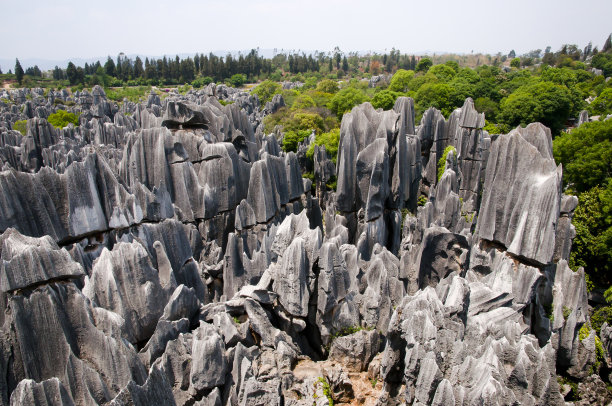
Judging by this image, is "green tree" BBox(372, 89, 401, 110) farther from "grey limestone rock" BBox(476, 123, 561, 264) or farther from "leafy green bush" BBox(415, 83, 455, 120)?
"grey limestone rock" BBox(476, 123, 561, 264)

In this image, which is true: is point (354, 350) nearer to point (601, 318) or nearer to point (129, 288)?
point (129, 288)

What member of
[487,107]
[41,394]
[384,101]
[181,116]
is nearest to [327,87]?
[384,101]

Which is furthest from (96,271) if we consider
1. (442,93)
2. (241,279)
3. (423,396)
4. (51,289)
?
(442,93)

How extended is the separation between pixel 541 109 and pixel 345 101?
20782mm

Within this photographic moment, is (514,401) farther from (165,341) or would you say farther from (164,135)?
(164,135)

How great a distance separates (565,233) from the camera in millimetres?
14195

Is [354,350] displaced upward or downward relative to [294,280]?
downward

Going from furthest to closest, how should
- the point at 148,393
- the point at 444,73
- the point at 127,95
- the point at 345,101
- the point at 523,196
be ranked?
the point at 127,95, the point at 444,73, the point at 345,101, the point at 523,196, the point at 148,393

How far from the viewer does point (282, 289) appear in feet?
38.9

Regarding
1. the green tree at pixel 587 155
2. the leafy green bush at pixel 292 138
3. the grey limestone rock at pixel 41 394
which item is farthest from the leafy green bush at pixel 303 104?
the grey limestone rock at pixel 41 394

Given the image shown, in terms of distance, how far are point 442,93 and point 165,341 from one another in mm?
42671

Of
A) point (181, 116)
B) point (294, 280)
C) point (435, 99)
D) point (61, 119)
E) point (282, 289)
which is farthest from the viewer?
point (61, 119)

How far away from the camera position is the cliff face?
793 centimetres

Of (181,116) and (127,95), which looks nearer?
(181,116)
